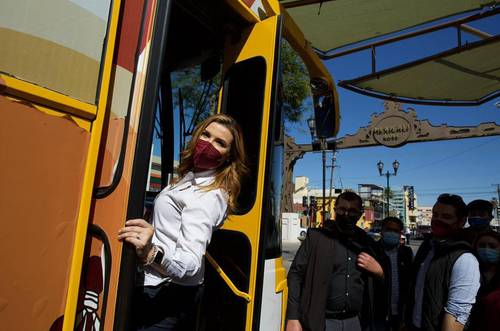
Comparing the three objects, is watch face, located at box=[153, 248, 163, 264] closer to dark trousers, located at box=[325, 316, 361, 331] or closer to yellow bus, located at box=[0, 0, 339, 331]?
yellow bus, located at box=[0, 0, 339, 331]

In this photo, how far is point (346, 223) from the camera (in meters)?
3.19

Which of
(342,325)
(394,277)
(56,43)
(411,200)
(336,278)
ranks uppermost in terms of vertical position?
(411,200)

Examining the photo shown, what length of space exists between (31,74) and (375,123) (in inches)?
717

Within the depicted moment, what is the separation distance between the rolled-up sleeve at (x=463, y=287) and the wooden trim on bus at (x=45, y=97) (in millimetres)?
2673

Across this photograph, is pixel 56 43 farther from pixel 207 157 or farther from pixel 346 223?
pixel 346 223

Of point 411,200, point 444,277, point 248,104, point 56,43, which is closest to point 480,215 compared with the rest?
point 444,277

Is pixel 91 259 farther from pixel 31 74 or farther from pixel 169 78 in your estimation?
pixel 169 78

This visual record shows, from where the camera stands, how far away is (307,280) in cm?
302

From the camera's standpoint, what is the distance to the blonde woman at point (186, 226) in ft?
4.20

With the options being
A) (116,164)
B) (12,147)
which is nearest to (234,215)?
(116,164)

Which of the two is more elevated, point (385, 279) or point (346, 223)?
point (346, 223)

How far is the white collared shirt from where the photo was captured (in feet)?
4.25

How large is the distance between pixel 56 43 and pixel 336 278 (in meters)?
2.65

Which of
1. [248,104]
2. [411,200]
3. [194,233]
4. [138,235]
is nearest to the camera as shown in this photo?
[138,235]
